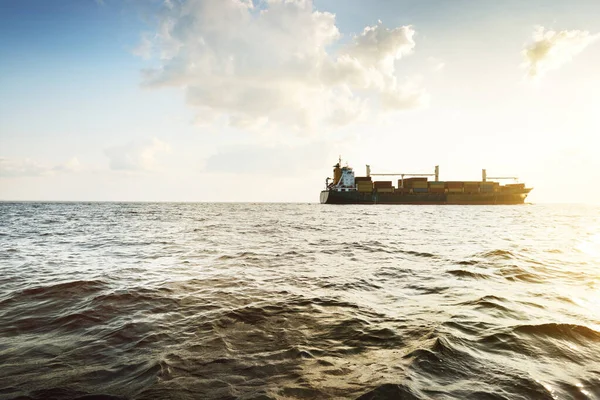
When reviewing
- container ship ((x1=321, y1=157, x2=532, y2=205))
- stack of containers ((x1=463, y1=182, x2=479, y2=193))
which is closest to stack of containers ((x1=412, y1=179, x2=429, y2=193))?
container ship ((x1=321, y1=157, x2=532, y2=205))

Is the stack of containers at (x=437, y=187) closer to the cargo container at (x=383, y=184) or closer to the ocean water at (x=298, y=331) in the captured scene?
the cargo container at (x=383, y=184)

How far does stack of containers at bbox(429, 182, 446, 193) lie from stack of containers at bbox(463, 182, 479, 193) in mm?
6122

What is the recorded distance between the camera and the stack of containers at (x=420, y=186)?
7751cm

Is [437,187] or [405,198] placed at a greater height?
[437,187]

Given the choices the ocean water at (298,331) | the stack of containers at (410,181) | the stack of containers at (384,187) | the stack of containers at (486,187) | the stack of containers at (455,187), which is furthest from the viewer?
the stack of containers at (486,187)

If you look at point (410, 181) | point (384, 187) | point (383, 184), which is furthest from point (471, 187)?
point (383, 184)

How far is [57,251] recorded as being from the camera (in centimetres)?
1144

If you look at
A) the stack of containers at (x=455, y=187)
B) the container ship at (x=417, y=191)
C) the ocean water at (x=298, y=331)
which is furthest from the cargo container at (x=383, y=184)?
the ocean water at (x=298, y=331)

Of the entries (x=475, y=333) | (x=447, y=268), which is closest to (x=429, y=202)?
(x=447, y=268)

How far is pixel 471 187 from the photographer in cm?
7950

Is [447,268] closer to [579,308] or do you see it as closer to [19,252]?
[579,308]

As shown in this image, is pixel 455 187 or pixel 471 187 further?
pixel 471 187

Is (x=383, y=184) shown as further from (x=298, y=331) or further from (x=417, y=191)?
(x=298, y=331)

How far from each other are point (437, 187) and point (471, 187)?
9994 mm
